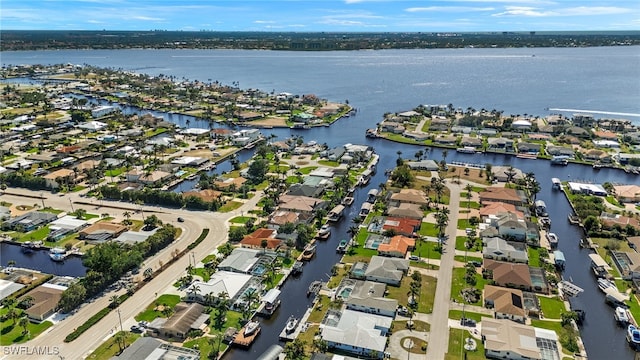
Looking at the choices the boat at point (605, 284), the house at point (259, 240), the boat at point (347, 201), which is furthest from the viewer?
the boat at point (347, 201)

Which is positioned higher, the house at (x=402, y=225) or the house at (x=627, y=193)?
the house at (x=627, y=193)

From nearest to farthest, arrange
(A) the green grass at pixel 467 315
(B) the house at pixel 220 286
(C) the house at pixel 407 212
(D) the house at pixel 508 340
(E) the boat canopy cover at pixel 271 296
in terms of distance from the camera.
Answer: (D) the house at pixel 508 340
(A) the green grass at pixel 467 315
(E) the boat canopy cover at pixel 271 296
(B) the house at pixel 220 286
(C) the house at pixel 407 212

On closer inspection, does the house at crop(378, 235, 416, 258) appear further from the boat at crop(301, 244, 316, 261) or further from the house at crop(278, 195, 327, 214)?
the house at crop(278, 195, 327, 214)

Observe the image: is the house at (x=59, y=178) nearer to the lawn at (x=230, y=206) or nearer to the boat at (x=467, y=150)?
the lawn at (x=230, y=206)

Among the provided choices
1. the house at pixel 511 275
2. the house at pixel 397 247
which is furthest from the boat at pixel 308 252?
the house at pixel 511 275

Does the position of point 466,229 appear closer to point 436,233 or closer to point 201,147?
point 436,233

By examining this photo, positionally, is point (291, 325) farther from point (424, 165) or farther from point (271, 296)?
point (424, 165)

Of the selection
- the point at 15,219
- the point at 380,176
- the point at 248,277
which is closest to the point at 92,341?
the point at 248,277
